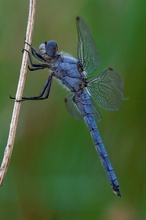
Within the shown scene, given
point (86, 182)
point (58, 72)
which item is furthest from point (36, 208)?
point (58, 72)

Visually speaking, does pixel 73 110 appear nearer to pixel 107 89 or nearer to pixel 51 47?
pixel 107 89

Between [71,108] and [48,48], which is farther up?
[48,48]

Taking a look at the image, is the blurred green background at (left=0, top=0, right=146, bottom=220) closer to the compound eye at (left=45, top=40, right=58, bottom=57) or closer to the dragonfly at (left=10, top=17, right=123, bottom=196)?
the dragonfly at (left=10, top=17, right=123, bottom=196)

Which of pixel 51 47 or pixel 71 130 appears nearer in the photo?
pixel 51 47

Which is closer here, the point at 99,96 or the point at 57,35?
the point at 99,96

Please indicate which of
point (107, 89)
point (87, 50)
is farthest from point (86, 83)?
point (87, 50)

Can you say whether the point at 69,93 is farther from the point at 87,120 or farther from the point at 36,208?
the point at 36,208

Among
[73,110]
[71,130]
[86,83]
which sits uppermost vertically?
[86,83]
